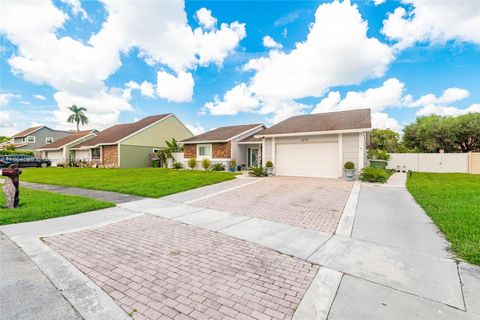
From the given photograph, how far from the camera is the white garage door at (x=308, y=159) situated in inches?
520

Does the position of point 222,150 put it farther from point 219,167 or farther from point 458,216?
point 458,216

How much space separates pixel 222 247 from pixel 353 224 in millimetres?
3265

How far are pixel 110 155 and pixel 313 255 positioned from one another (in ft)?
82.9

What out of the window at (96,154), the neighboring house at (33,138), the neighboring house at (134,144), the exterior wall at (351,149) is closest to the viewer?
the exterior wall at (351,149)

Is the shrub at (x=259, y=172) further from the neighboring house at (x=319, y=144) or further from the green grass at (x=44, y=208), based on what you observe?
the green grass at (x=44, y=208)

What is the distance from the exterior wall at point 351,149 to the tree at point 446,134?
2050cm

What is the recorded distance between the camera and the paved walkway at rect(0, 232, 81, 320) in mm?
2146

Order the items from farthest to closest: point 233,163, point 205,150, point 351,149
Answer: point 205,150
point 233,163
point 351,149

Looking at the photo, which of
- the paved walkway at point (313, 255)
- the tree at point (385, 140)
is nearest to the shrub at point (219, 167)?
the paved walkway at point (313, 255)

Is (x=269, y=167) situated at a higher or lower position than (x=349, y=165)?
lower

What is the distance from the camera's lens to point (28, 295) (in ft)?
8.02

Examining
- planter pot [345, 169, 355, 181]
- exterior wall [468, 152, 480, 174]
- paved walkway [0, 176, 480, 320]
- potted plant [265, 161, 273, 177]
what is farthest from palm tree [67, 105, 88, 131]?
exterior wall [468, 152, 480, 174]

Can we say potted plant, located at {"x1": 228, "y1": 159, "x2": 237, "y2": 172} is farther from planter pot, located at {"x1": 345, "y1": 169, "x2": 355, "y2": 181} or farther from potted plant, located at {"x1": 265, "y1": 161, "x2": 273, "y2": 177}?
planter pot, located at {"x1": 345, "y1": 169, "x2": 355, "y2": 181}

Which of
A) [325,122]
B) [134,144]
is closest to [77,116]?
[134,144]
